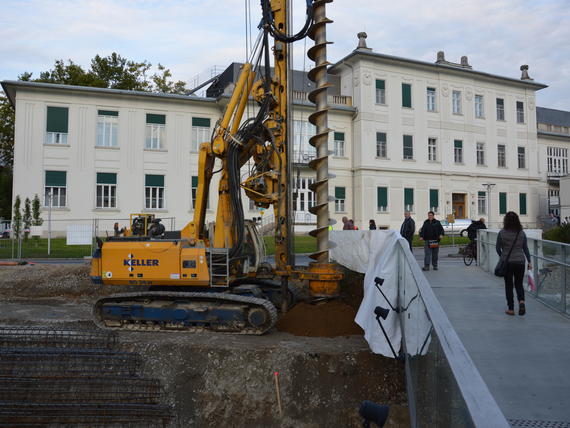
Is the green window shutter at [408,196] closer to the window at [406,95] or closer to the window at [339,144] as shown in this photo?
the window at [339,144]

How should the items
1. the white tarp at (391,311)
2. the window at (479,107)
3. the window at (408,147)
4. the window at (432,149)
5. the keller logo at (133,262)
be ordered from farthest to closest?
the window at (479,107) → the window at (432,149) → the window at (408,147) → the keller logo at (133,262) → the white tarp at (391,311)

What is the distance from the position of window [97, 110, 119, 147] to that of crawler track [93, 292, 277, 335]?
24.0m

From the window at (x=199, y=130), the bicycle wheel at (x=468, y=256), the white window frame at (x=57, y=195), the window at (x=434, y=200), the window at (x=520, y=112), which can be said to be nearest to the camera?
the bicycle wheel at (x=468, y=256)

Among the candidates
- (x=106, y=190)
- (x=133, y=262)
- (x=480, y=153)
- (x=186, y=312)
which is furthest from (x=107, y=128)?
(x=480, y=153)

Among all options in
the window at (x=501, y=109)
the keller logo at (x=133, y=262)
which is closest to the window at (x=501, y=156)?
the window at (x=501, y=109)

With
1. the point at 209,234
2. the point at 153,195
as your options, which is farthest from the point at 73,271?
the point at 153,195

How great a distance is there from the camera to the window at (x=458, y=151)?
37.8 meters

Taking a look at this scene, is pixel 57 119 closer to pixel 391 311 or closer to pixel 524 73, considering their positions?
pixel 391 311

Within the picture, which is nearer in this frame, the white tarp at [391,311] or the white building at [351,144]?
the white tarp at [391,311]

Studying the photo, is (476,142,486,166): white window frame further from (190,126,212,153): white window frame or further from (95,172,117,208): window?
(95,172,117,208): window

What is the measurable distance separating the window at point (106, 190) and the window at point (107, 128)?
2051 mm

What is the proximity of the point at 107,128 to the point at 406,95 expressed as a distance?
22.3 metres

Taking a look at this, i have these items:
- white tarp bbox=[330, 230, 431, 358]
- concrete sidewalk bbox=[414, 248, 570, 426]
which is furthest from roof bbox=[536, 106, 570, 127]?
white tarp bbox=[330, 230, 431, 358]

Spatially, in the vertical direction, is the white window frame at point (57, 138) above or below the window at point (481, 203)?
above
